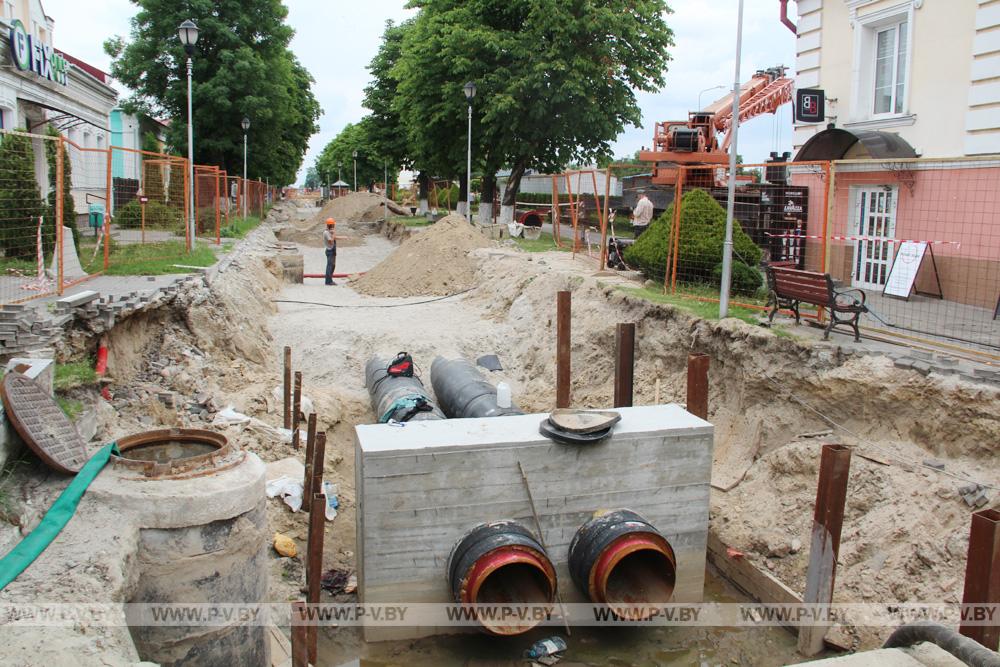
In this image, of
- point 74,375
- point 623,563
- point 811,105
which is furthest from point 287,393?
point 811,105

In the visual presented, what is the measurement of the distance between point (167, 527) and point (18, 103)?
17.5 metres

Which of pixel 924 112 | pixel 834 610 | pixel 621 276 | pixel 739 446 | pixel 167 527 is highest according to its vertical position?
pixel 924 112

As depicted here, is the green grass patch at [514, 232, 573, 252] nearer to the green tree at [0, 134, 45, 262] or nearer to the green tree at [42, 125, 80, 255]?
the green tree at [42, 125, 80, 255]

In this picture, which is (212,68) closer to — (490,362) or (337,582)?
(490,362)

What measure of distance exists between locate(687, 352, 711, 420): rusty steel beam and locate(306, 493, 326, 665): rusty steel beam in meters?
4.66

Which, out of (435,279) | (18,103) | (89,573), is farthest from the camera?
(435,279)

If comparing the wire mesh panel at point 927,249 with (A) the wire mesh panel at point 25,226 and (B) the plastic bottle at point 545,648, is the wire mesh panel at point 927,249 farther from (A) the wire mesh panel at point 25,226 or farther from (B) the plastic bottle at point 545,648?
(A) the wire mesh panel at point 25,226

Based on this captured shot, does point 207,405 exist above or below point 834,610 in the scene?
above

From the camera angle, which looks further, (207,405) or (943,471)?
(207,405)

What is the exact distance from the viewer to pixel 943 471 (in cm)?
794

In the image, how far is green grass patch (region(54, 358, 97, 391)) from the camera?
24.5 feet

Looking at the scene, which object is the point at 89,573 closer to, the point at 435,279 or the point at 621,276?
the point at 621,276

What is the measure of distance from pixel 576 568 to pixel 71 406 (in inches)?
194

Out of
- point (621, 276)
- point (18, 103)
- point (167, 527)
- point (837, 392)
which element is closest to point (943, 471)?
point (837, 392)
